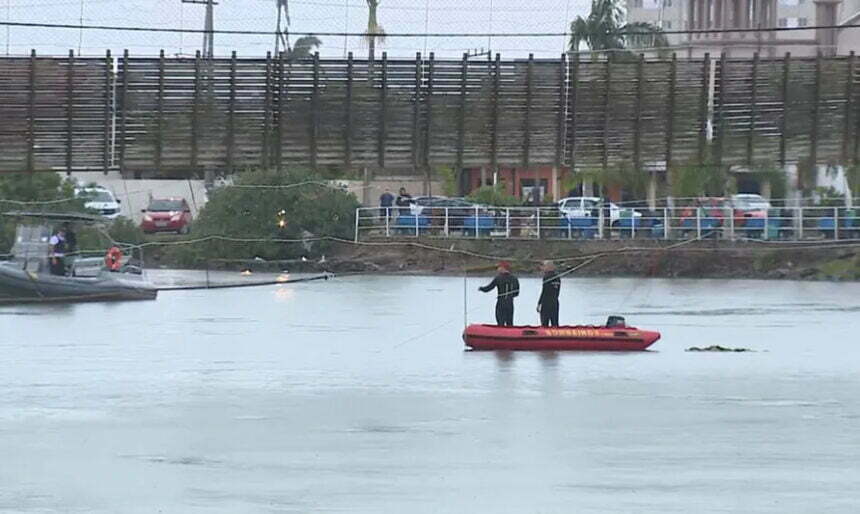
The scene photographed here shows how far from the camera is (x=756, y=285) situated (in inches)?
2918

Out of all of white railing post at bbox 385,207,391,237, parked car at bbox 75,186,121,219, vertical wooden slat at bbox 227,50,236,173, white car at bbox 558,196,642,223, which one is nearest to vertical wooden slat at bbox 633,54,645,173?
vertical wooden slat at bbox 227,50,236,173

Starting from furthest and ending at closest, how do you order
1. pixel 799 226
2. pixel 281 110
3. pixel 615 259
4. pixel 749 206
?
pixel 749 206 < pixel 615 259 < pixel 799 226 < pixel 281 110

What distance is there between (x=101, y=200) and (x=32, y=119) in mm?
55926

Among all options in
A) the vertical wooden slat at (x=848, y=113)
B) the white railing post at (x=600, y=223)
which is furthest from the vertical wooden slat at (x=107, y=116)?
the white railing post at (x=600, y=223)

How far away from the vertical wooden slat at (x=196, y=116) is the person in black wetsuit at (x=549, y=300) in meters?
18.6

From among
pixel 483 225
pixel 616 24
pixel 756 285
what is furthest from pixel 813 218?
pixel 616 24

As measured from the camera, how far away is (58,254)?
60.4 meters

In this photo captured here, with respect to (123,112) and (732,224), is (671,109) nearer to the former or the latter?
(123,112)

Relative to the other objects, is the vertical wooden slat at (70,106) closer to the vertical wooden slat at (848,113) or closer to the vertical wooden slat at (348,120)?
the vertical wooden slat at (348,120)

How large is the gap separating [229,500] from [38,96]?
18.9ft

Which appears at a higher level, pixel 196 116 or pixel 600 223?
pixel 196 116

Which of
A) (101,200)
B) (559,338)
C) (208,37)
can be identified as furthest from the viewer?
(101,200)

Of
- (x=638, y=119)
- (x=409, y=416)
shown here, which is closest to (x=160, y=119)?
(x=638, y=119)

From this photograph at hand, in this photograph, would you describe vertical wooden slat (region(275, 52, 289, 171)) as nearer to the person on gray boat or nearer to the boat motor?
the boat motor
